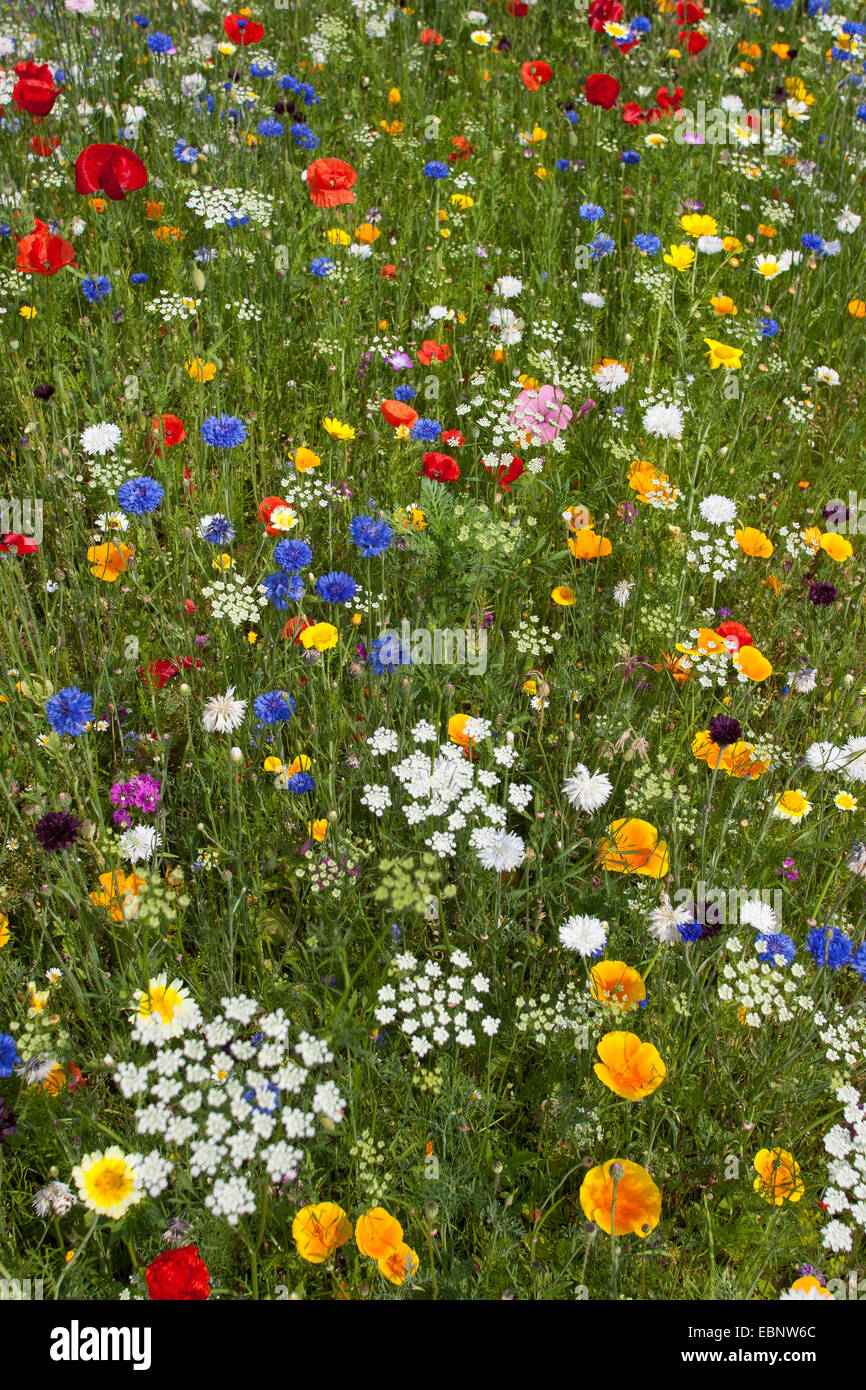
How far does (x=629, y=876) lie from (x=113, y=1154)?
1141mm

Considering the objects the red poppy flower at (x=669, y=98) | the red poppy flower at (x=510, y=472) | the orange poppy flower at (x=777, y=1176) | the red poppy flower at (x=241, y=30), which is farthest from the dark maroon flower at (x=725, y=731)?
the red poppy flower at (x=241, y=30)

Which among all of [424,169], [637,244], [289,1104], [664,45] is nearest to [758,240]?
[637,244]

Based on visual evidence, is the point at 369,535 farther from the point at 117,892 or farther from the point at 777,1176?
the point at 777,1176

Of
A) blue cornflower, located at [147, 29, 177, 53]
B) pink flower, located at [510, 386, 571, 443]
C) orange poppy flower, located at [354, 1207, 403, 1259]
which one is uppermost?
blue cornflower, located at [147, 29, 177, 53]

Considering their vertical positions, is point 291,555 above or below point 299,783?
above

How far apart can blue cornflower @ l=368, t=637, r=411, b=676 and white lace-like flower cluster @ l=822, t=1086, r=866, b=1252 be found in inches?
47.3

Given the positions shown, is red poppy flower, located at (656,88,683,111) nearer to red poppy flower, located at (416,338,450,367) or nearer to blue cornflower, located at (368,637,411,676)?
red poppy flower, located at (416,338,450,367)

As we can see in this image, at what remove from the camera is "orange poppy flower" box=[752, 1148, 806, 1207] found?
5.39 ft

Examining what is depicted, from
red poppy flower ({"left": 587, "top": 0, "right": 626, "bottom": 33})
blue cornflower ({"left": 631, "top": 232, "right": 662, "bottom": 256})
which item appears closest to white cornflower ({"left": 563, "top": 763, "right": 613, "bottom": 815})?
blue cornflower ({"left": 631, "top": 232, "right": 662, "bottom": 256})

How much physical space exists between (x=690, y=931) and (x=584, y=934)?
204 millimetres

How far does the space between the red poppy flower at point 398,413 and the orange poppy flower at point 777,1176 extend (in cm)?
202

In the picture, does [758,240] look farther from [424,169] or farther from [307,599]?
[307,599]

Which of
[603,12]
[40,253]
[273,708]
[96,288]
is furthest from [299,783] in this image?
[603,12]

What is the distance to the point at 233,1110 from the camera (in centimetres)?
139
